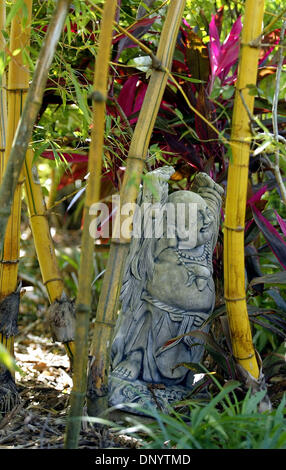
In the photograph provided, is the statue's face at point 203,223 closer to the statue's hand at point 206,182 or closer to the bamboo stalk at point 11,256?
the statue's hand at point 206,182

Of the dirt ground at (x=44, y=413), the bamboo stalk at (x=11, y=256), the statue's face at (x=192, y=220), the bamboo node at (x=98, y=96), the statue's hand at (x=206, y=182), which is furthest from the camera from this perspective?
the statue's hand at (x=206, y=182)

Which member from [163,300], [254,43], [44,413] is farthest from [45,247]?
[254,43]

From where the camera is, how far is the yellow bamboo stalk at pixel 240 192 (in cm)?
141

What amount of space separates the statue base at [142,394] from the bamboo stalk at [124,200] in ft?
0.62

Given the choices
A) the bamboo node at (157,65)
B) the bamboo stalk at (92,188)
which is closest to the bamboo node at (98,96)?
the bamboo stalk at (92,188)

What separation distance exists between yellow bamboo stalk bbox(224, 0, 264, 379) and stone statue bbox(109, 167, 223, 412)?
0.68 ft

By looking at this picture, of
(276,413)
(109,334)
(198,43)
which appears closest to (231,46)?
(198,43)

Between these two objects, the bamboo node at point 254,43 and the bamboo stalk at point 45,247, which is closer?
the bamboo node at point 254,43

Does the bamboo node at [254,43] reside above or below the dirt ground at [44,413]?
above

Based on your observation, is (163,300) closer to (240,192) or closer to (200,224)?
(200,224)

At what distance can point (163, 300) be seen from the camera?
69.6 inches

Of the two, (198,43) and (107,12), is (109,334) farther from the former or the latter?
(198,43)

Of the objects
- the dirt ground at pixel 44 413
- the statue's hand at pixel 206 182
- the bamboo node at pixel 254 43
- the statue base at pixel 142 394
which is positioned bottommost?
the dirt ground at pixel 44 413
